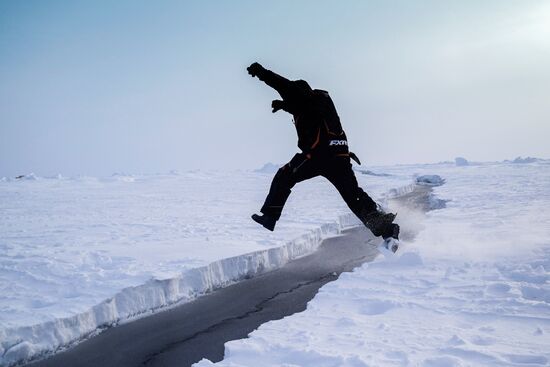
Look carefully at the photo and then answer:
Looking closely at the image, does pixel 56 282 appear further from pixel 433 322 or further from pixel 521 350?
pixel 521 350

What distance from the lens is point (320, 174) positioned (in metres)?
4.10

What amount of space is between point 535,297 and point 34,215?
949 centimetres

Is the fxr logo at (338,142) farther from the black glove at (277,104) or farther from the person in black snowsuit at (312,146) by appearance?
the black glove at (277,104)

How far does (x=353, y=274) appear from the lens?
4145 millimetres

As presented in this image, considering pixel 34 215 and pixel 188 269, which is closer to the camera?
pixel 188 269

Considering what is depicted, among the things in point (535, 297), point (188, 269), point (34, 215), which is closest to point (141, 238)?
point (188, 269)

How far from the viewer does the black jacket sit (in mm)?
3834

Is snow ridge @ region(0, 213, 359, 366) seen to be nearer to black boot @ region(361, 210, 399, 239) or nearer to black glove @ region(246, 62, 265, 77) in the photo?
black boot @ region(361, 210, 399, 239)

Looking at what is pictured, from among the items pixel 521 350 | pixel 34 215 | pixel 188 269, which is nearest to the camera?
pixel 521 350

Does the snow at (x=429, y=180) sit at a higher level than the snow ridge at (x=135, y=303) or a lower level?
higher

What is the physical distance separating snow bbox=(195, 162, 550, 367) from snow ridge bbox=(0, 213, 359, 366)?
1.44 meters

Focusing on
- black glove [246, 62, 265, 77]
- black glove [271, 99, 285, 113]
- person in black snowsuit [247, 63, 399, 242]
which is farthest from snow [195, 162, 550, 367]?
black glove [246, 62, 265, 77]

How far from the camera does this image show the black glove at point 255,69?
12.4 ft

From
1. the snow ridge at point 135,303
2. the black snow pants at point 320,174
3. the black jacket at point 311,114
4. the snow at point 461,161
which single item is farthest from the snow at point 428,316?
the snow at point 461,161
